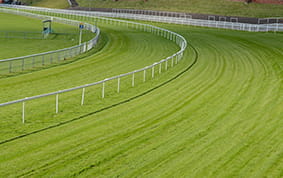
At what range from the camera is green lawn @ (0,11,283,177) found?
11.8 meters

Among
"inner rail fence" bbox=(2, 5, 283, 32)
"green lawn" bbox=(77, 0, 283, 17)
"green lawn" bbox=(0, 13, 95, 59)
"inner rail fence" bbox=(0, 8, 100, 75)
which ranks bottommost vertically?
"green lawn" bbox=(0, 13, 95, 59)

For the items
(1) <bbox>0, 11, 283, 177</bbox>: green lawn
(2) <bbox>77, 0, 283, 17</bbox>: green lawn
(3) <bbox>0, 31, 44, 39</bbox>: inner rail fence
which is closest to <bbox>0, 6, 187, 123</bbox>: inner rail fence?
(1) <bbox>0, 11, 283, 177</bbox>: green lawn

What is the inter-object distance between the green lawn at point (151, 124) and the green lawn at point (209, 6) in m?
46.0

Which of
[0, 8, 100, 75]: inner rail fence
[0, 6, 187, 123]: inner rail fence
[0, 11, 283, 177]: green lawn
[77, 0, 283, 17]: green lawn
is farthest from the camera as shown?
[77, 0, 283, 17]: green lawn

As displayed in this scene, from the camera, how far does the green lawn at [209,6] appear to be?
72.3m

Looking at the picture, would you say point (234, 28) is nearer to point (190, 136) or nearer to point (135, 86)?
point (135, 86)

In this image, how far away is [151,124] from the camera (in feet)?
50.9

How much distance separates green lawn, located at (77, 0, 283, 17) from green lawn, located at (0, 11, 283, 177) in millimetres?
45982

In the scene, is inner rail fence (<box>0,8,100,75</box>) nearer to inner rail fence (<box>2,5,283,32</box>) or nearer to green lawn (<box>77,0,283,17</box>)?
inner rail fence (<box>2,5,283,32</box>)

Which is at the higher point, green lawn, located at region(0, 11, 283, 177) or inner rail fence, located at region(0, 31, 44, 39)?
green lawn, located at region(0, 11, 283, 177)

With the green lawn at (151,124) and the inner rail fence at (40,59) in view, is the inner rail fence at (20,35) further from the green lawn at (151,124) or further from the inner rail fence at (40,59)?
the green lawn at (151,124)

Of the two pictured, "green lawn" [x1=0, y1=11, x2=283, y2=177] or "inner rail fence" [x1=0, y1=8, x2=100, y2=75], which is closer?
"green lawn" [x1=0, y1=11, x2=283, y2=177]

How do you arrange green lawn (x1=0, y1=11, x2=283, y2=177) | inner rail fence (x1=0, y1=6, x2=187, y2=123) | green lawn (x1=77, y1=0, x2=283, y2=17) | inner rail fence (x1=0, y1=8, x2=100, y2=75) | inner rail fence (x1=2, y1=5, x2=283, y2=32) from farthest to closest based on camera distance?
green lawn (x1=77, y1=0, x2=283, y2=17) < inner rail fence (x1=2, y1=5, x2=283, y2=32) < inner rail fence (x1=0, y1=8, x2=100, y2=75) < inner rail fence (x1=0, y1=6, x2=187, y2=123) < green lawn (x1=0, y1=11, x2=283, y2=177)

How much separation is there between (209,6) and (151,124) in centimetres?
6569
